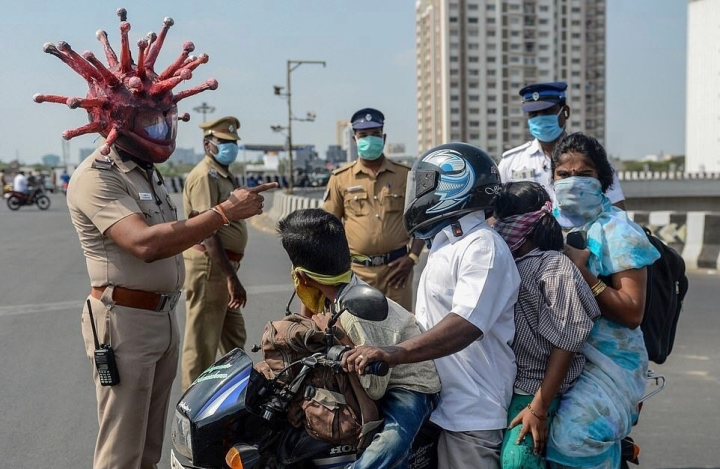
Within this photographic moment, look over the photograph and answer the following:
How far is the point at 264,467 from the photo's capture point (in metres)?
2.29

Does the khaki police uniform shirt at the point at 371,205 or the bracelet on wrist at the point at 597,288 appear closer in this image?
the bracelet on wrist at the point at 597,288

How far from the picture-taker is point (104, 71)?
3016 millimetres

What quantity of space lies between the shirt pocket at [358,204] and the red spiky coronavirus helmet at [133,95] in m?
2.29

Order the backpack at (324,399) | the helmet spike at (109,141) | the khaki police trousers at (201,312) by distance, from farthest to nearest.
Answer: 1. the khaki police trousers at (201,312)
2. the helmet spike at (109,141)
3. the backpack at (324,399)

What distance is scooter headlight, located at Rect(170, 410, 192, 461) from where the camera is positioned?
2291 millimetres

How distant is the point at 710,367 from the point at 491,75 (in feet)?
425

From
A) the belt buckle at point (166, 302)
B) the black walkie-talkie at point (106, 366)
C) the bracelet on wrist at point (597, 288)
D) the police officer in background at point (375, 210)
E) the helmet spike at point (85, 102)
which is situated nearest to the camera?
the bracelet on wrist at point (597, 288)

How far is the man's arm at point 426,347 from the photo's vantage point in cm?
212

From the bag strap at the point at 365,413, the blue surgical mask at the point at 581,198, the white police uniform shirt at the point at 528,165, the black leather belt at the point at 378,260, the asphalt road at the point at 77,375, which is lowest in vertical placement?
the asphalt road at the point at 77,375

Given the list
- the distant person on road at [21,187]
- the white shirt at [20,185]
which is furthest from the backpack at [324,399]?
the white shirt at [20,185]

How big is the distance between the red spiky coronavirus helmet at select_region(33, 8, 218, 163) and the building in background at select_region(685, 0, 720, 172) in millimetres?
114475

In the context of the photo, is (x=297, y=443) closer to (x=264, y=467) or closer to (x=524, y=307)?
(x=264, y=467)

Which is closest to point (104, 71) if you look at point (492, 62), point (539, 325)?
point (539, 325)

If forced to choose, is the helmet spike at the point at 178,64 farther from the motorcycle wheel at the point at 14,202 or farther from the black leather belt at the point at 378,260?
the motorcycle wheel at the point at 14,202
